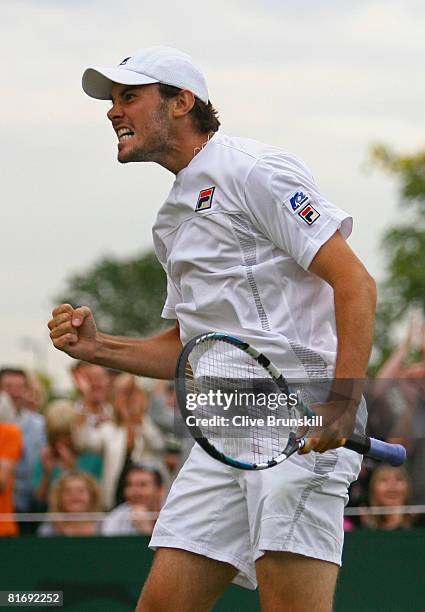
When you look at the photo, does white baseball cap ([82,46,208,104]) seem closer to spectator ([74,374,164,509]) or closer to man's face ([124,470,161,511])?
man's face ([124,470,161,511])

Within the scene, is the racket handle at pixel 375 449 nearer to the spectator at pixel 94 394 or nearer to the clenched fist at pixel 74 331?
the clenched fist at pixel 74 331

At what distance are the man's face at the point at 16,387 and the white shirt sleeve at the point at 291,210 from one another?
4700 millimetres

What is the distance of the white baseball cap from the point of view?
4.29 metres

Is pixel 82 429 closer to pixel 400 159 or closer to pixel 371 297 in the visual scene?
pixel 371 297

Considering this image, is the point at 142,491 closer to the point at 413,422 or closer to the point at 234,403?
the point at 413,422

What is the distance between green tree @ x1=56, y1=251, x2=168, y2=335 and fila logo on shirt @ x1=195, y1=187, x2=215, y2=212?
67.6 m

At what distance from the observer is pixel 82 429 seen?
8.04 m

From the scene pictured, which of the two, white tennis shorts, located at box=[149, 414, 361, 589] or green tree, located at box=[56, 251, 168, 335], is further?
green tree, located at box=[56, 251, 168, 335]

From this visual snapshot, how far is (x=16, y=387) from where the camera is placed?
8.52 meters

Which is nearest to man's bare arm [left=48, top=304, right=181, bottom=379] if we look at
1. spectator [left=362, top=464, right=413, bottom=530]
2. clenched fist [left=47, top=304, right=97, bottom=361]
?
clenched fist [left=47, top=304, right=97, bottom=361]

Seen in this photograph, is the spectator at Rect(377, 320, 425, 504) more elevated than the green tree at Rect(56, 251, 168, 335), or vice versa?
the spectator at Rect(377, 320, 425, 504)

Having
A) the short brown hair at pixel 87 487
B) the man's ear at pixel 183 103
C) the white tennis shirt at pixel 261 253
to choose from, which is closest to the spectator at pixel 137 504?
the short brown hair at pixel 87 487

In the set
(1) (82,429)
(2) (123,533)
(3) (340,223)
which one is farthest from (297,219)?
(1) (82,429)

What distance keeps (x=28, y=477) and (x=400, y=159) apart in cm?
3251
